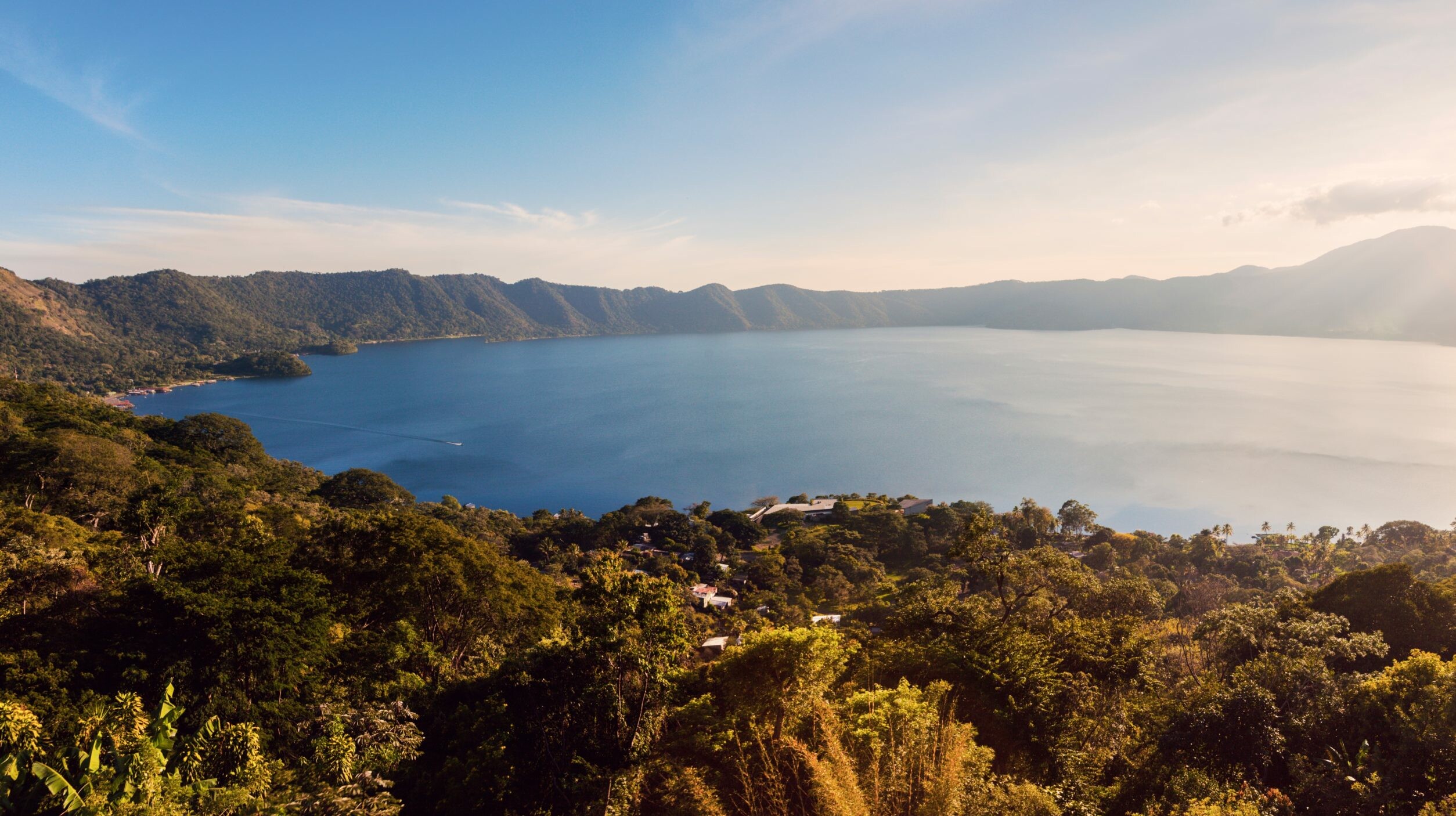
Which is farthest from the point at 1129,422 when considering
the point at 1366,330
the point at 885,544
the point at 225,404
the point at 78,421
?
the point at 1366,330

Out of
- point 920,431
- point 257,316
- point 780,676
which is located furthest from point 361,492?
point 257,316

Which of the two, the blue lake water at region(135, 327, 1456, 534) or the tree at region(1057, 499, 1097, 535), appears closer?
the tree at region(1057, 499, 1097, 535)

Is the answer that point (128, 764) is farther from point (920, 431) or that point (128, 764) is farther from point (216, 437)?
point (920, 431)

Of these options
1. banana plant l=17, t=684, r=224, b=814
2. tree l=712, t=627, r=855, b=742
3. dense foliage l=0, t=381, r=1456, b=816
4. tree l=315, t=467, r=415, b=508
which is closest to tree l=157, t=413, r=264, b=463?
tree l=315, t=467, r=415, b=508

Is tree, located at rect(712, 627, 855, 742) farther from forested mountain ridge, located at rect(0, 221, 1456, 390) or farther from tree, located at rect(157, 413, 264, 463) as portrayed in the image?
forested mountain ridge, located at rect(0, 221, 1456, 390)

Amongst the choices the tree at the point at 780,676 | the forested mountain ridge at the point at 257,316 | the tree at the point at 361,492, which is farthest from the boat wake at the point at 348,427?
the tree at the point at 780,676

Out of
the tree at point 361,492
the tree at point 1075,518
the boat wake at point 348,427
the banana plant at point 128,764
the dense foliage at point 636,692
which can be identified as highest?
the banana plant at point 128,764

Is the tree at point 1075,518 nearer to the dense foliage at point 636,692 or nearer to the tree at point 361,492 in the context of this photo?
the dense foliage at point 636,692
